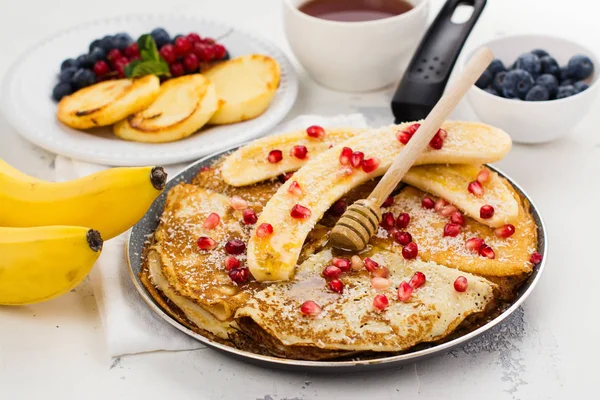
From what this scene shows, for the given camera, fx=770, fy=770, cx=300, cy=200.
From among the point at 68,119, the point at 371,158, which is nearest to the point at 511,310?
the point at 371,158

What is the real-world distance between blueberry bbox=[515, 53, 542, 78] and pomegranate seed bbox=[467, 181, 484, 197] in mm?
934

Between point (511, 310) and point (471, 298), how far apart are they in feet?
0.37

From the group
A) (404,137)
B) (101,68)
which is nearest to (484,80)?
(404,137)

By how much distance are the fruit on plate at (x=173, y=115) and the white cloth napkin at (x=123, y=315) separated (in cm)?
64

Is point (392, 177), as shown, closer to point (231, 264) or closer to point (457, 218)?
point (457, 218)

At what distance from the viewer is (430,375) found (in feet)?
7.33

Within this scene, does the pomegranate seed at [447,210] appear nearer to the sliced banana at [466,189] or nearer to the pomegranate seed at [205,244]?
the sliced banana at [466,189]

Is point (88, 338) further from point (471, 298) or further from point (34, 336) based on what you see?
point (471, 298)

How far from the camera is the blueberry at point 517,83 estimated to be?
3207 millimetres

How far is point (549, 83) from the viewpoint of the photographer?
3205 millimetres

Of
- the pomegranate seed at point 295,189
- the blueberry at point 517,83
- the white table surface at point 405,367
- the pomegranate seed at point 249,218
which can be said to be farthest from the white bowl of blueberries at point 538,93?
the pomegranate seed at point 249,218

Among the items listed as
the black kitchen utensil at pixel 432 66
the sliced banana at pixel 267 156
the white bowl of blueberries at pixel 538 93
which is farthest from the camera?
the black kitchen utensil at pixel 432 66

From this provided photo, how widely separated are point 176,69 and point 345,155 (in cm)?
135

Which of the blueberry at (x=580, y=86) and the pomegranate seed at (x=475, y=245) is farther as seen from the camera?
the blueberry at (x=580, y=86)
